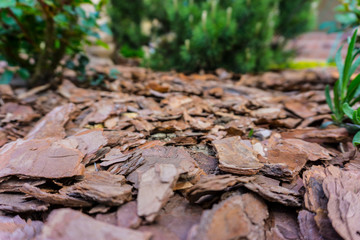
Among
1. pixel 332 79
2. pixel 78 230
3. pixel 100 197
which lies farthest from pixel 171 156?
pixel 332 79

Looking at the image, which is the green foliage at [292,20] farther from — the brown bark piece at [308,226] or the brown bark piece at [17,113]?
the brown bark piece at [17,113]

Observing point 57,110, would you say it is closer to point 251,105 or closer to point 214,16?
point 251,105

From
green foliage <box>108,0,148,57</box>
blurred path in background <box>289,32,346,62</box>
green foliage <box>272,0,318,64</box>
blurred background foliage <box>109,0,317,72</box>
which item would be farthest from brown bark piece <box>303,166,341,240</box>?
blurred path in background <box>289,32,346,62</box>

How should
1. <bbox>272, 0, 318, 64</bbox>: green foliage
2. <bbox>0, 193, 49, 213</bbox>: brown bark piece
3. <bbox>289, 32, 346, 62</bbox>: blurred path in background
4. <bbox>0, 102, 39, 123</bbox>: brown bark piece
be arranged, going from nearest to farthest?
<bbox>0, 193, 49, 213</bbox>: brown bark piece, <bbox>0, 102, 39, 123</bbox>: brown bark piece, <bbox>272, 0, 318, 64</bbox>: green foliage, <bbox>289, 32, 346, 62</bbox>: blurred path in background

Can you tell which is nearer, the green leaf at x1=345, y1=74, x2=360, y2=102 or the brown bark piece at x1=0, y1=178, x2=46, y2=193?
the brown bark piece at x1=0, y1=178, x2=46, y2=193

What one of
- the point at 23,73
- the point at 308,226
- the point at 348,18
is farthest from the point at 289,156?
the point at 23,73

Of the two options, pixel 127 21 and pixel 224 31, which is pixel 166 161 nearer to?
pixel 224 31

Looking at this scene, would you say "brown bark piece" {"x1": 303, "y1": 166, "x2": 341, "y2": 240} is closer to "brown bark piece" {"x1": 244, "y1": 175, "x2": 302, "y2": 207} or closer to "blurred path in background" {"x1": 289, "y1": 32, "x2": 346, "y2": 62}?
"brown bark piece" {"x1": 244, "y1": 175, "x2": 302, "y2": 207}
